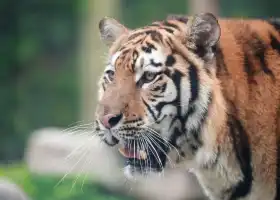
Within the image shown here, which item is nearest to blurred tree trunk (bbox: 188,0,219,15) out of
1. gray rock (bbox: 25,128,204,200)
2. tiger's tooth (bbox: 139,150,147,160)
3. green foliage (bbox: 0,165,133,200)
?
gray rock (bbox: 25,128,204,200)

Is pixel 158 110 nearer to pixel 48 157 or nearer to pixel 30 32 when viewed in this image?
pixel 48 157

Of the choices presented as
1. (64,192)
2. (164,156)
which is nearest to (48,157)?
(64,192)

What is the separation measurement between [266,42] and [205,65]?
1.08 feet

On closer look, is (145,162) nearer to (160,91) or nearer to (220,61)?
(160,91)

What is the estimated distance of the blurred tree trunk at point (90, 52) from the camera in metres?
7.66

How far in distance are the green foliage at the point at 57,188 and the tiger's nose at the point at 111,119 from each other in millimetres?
2699

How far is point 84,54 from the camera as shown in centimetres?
793

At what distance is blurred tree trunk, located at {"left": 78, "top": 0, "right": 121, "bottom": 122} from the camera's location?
766 centimetres

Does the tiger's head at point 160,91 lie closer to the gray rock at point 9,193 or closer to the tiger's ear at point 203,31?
the tiger's ear at point 203,31

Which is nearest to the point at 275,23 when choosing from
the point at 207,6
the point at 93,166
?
the point at 207,6

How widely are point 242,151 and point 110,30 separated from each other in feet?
2.31

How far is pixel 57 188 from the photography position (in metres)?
5.86

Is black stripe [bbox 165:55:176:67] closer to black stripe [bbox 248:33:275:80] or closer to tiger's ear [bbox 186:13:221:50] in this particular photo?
tiger's ear [bbox 186:13:221:50]

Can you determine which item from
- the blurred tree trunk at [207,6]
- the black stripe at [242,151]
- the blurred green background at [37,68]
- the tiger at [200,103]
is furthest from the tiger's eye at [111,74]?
the blurred green background at [37,68]
